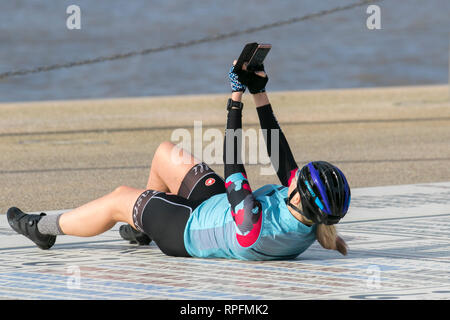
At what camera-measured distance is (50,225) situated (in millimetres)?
6340

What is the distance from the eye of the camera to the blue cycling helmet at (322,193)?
542cm

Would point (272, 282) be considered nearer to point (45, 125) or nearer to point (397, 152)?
point (397, 152)

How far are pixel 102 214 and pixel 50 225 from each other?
39 cm

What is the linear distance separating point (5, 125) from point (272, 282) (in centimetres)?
1102

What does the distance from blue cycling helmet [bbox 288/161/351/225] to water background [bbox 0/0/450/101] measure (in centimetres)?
2082

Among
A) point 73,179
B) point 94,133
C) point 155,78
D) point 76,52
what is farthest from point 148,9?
point 73,179

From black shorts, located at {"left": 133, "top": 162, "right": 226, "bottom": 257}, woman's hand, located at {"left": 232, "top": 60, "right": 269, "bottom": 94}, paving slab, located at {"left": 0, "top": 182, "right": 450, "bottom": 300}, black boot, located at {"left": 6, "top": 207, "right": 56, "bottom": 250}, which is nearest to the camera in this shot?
paving slab, located at {"left": 0, "top": 182, "right": 450, "bottom": 300}

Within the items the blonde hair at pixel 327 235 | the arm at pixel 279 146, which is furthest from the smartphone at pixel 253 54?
the blonde hair at pixel 327 235

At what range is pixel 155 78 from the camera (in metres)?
30.7

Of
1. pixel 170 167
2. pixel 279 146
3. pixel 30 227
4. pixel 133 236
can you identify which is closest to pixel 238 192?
pixel 279 146

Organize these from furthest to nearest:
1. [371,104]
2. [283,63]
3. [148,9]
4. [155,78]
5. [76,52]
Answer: [148,9] → [76,52] → [283,63] → [155,78] → [371,104]

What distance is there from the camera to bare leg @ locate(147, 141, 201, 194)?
6398 mm

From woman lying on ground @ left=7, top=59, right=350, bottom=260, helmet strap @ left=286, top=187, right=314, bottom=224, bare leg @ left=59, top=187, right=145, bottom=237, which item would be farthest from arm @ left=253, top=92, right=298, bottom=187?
bare leg @ left=59, top=187, right=145, bottom=237

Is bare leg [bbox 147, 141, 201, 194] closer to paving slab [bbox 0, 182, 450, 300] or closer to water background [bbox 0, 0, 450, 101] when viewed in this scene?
paving slab [bbox 0, 182, 450, 300]
